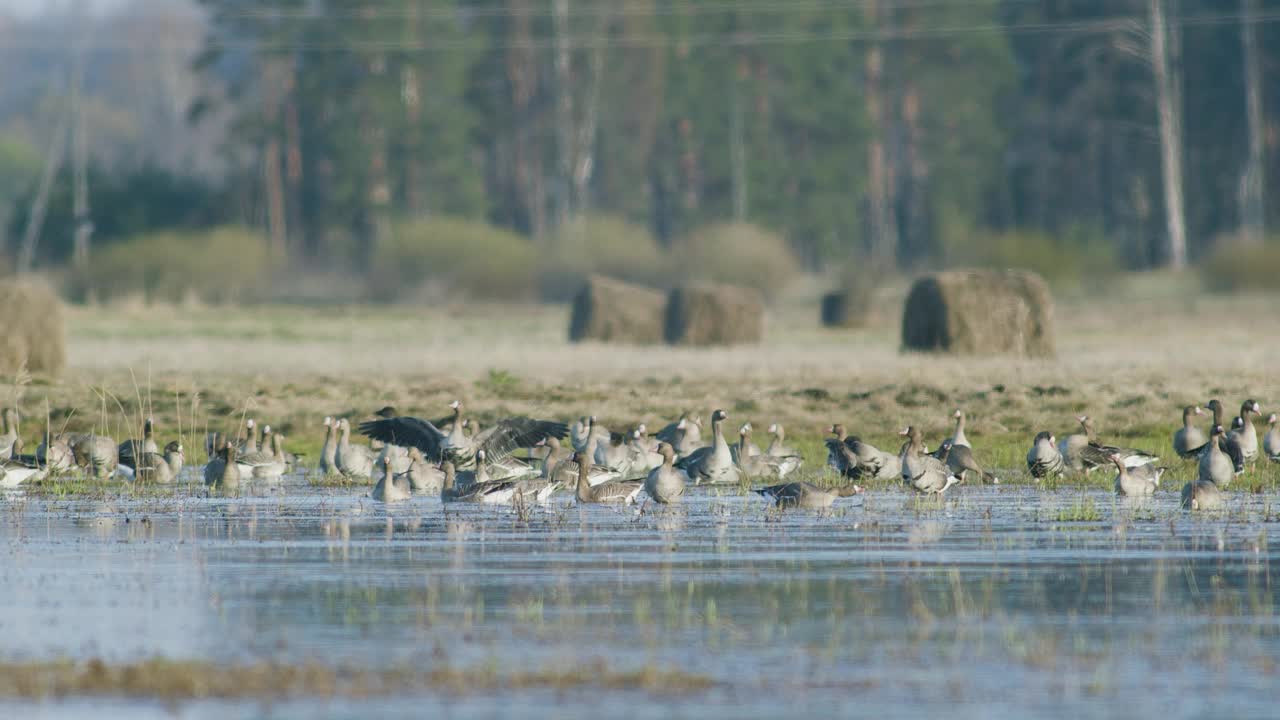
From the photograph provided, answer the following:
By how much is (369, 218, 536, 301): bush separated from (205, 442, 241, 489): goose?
53643mm

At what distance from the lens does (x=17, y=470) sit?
2266cm

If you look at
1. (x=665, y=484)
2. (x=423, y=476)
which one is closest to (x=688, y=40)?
(x=423, y=476)

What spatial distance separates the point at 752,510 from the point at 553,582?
5458mm

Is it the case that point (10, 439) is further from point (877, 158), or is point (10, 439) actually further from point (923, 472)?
point (877, 158)

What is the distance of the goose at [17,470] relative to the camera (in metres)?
22.5

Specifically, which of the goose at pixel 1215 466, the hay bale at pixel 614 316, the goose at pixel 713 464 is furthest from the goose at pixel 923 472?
the hay bale at pixel 614 316

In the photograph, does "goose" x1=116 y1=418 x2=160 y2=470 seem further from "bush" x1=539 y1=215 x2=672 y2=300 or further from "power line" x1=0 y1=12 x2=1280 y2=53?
"power line" x1=0 y1=12 x2=1280 y2=53

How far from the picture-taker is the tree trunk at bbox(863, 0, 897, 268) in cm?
9600

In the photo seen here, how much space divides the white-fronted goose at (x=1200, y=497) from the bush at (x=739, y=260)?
5383 centimetres

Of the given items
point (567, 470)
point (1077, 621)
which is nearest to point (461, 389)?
point (567, 470)

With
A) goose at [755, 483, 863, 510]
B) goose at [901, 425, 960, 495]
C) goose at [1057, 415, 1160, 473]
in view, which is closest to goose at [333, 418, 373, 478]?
goose at [755, 483, 863, 510]

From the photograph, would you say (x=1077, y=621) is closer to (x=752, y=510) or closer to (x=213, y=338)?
(x=752, y=510)

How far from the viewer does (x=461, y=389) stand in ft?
108

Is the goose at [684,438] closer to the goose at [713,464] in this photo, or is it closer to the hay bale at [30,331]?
the goose at [713,464]
